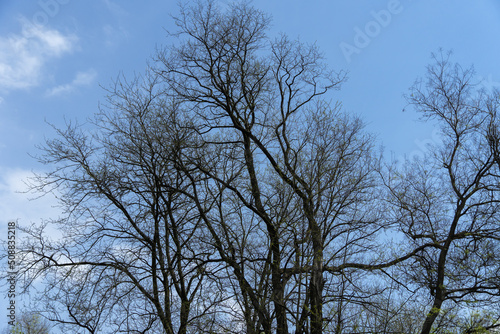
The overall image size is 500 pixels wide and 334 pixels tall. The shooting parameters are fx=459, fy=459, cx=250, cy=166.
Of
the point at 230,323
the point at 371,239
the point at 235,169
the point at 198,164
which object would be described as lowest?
the point at 230,323

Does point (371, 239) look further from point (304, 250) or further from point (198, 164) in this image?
point (198, 164)

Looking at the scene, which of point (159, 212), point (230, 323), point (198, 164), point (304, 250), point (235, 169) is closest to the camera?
point (304, 250)

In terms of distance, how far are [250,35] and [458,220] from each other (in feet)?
22.8

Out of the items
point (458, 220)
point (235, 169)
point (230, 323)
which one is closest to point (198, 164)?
point (235, 169)

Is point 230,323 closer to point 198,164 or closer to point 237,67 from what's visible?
point 198,164

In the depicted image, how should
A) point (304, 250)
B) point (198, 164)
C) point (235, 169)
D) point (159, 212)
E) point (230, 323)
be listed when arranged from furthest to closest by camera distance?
point (235, 169), point (159, 212), point (198, 164), point (230, 323), point (304, 250)

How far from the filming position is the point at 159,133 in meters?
10.9

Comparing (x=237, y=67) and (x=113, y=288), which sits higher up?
(x=237, y=67)

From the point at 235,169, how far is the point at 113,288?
4350mm

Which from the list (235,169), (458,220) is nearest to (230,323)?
(235,169)

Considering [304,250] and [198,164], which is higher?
[198,164]

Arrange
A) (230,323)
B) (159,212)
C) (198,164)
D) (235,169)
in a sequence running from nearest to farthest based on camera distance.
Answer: (230,323)
(198,164)
(159,212)
(235,169)

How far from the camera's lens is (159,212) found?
11.7 metres

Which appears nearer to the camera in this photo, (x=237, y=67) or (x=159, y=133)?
(x=159, y=133)
